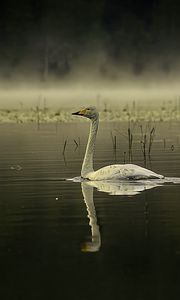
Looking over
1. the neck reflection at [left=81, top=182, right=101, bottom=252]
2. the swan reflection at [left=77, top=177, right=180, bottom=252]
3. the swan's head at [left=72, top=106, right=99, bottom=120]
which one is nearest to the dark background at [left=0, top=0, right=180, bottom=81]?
the swan's head at [left=72, top=106, right=99, bottom=120]

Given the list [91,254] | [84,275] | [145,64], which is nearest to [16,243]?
[91,254]

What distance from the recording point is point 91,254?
8695 mm

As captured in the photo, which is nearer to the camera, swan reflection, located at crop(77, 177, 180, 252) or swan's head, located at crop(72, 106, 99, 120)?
swan reflection, located at crop(77, 177, 180, 252)

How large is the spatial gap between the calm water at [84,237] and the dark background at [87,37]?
5946 cm

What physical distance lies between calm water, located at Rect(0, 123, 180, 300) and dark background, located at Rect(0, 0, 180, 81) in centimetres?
5946

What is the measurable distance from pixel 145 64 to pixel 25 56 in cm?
846

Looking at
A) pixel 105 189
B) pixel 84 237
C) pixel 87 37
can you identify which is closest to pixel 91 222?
pixel 84 237

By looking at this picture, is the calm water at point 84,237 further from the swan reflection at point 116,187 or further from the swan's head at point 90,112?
the swan's head at point 90,112

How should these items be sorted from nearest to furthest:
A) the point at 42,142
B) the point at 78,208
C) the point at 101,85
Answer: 1. the point at 78,208
2. the point at 42,142
3. the point at 101,85

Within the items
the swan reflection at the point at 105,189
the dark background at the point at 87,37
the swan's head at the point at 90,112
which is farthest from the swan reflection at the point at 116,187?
the dark background at the point at 87,37

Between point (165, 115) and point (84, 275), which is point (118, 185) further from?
point (165, 115)

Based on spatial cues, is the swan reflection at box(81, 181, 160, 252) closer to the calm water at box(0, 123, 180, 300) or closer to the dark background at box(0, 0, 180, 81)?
the calm water at box(0, 123, 180, 300)

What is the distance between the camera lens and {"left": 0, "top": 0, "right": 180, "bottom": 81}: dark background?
76.3m

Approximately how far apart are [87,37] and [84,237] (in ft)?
236
